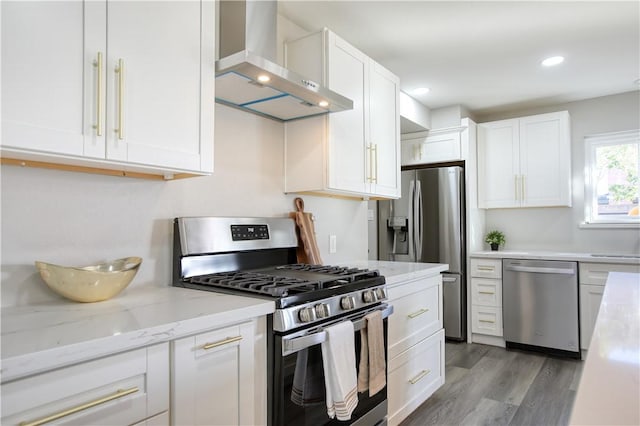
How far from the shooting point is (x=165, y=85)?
1.48m

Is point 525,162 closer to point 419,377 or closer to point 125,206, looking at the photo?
point 419,377

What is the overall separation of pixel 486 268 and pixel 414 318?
6.39 feet

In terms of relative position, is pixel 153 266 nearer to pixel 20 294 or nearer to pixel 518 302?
pixel 20 294

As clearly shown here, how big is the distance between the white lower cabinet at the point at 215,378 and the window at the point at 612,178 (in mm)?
4036

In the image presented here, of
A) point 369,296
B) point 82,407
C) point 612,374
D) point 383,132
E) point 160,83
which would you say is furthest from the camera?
point 383,132

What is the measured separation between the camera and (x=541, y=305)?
12.1 feet

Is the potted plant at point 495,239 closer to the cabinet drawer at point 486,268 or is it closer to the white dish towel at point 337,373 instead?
the cabinet drawer at point 486,268

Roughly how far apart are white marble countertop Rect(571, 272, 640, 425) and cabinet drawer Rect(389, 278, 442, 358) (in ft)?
3.41

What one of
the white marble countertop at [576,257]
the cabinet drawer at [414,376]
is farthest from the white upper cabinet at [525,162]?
the cabinet drawer at [414,376]

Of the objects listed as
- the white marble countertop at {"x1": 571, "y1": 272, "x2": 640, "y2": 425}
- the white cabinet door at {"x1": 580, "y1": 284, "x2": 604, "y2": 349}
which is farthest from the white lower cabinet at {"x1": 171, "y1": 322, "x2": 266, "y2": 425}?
the white cabinet door at {"x1": 580, "y1": 284, "x2": 604, "y2": 349}

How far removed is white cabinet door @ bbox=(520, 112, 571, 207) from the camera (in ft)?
12.9

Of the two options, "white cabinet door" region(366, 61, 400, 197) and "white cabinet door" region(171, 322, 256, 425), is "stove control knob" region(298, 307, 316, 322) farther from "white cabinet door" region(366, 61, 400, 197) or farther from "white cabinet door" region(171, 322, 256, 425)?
"white cabinet door" region(366, 61, 400, 197)

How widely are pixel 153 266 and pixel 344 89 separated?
1458 millimetres

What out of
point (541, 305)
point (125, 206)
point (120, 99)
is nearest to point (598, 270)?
point (541, 305)
